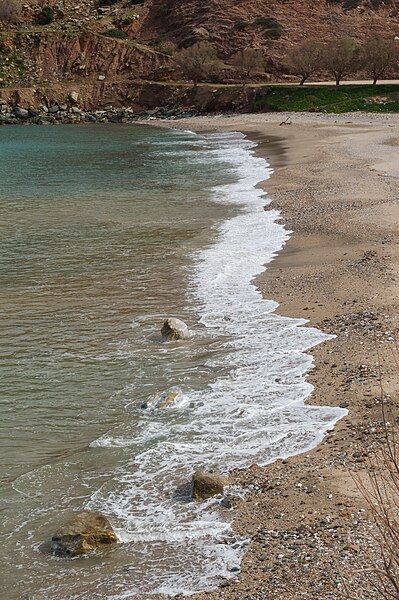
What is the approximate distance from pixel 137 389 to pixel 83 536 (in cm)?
349

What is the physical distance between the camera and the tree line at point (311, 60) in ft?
210

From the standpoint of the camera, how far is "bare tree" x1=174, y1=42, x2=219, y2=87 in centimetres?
7075

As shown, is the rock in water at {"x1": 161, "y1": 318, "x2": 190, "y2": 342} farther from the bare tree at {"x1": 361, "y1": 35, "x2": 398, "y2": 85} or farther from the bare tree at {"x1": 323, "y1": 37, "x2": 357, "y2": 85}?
the bare tree at {"x1": 323, "y1": 37, "x2": 357, "y2": 85}

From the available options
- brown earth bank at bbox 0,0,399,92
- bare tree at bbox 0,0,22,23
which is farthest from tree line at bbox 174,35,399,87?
bare tree at bbox 0,0,22,23

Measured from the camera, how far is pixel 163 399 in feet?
31.0

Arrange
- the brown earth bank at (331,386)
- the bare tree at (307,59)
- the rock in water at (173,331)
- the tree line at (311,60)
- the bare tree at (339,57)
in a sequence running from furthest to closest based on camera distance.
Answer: the bare tree at (307,59) → the bare tree at (339,57) → the tree line at (311,60) → the rock in water at (173,331) → the brown earth bank at (331,386)

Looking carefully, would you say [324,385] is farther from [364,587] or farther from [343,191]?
[343,191]

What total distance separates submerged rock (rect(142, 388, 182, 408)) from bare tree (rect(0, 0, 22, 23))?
3245 inches

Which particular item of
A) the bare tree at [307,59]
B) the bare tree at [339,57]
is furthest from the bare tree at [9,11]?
the bare tree at [339,57]

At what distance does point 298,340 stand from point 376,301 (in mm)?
1755

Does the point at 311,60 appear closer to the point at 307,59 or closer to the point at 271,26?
the point at 307,59

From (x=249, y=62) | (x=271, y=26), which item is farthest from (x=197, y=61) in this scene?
(x=271, y=26)

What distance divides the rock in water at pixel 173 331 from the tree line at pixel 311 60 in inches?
2230

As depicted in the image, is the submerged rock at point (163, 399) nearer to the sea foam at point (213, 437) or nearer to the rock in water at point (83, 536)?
the sea foam at point (213, 437)
